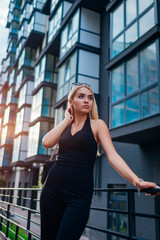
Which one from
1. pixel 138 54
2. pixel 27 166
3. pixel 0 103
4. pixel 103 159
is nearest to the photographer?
pixel 138 54

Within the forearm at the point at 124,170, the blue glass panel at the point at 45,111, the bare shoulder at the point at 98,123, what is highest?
the blue glass panel at the point at 45,111

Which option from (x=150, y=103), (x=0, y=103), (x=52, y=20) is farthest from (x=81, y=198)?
(x=0, y=103)

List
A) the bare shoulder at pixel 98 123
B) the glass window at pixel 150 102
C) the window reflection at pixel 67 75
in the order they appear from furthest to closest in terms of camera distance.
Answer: the window reflection at pixel 67 75, the glass window at pixel 150 102, the bare shoulder at pixel 98 123

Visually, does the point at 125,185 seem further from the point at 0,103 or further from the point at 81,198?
the point at 0,103

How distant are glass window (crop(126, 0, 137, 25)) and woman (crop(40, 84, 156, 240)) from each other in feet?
28.4

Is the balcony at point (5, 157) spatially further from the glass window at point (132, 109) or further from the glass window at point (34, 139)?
the glass window at point (132, 109)

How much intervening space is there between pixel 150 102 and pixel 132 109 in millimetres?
897

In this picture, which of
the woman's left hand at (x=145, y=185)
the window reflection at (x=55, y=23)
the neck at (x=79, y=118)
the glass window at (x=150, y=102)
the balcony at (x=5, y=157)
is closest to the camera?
the woman's left hand at (x=145, y=185)

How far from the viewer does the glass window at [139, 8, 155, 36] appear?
8.39 metres

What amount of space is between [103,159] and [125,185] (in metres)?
2.12

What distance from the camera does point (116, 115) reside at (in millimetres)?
Result: 9461

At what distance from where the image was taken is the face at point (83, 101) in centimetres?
207

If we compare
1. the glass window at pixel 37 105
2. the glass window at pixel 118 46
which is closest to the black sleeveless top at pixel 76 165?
the glass window at pixel 118 46

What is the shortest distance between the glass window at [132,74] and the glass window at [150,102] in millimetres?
860
